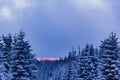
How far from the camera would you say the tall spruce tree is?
128 feet

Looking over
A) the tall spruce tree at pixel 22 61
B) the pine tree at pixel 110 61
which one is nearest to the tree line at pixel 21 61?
the tall spruce tree at pixel 22 61

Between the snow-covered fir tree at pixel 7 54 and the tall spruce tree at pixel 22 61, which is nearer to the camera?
the tall spruce tree at pixel 22 61

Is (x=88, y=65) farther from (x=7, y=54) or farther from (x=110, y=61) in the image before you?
(x=7, y=54)

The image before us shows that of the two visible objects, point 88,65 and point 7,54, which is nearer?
point 7,54

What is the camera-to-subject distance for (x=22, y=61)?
38.8 m

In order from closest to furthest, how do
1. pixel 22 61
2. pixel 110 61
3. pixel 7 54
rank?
pixel 22 61 → pixel 110 61 → pixel 7 54

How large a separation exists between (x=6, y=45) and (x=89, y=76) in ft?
33.0

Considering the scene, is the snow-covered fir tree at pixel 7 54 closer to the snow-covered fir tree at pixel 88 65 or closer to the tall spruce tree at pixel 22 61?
the tall spruce tree at pixel 22 61

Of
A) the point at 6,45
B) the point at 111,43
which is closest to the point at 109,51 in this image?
the point at 111,43

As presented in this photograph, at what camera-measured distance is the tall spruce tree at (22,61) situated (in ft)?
128

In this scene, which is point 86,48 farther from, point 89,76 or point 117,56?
point 117,56

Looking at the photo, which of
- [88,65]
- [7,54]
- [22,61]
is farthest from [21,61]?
[88,65]

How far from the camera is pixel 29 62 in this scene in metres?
39.5

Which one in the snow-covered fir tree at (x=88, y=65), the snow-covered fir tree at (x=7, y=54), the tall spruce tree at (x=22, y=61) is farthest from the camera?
the snow-covered fir tree at (x=88, y=65)
